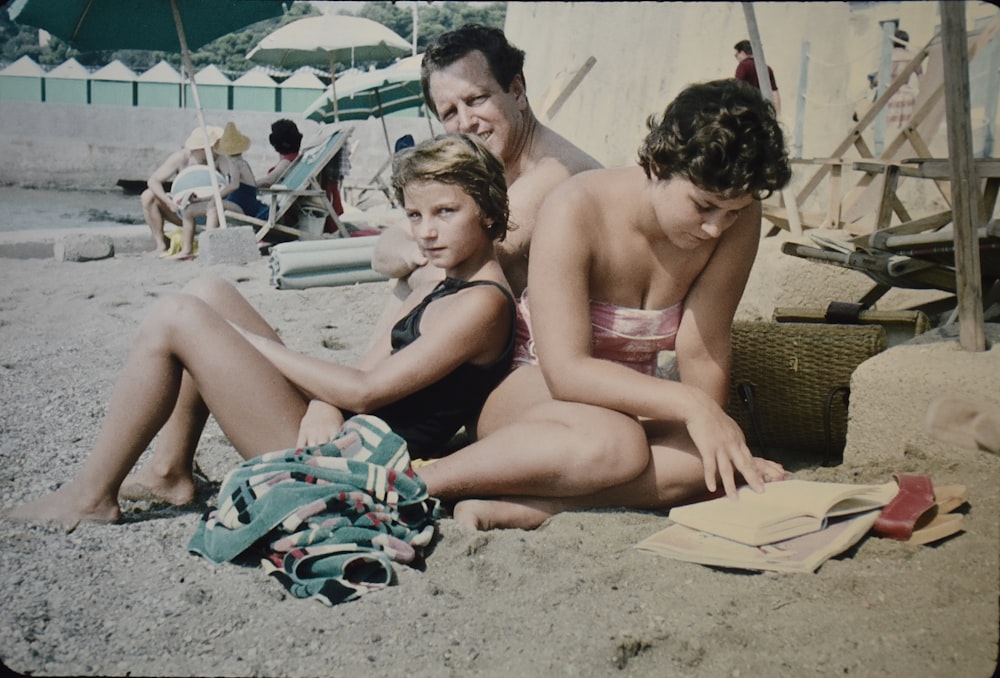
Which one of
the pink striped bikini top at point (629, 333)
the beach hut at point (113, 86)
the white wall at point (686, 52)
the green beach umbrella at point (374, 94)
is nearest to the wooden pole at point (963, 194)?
the pink striped bikini top at point (629, 333)

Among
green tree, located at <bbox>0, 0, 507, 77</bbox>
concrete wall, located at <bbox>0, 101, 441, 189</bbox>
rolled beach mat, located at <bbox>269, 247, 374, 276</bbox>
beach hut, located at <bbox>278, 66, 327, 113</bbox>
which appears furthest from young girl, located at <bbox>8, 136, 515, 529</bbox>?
beach hut, located at <bbox>278, 66, 327, 113</bbox>

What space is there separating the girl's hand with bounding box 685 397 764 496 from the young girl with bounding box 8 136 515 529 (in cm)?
64

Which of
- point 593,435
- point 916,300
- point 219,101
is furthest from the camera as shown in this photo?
point 219,101

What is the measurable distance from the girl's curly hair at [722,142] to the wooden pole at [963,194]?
61 cm

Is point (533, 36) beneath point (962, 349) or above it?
above

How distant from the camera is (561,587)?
2.12 metres

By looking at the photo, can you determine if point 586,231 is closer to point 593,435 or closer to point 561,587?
point 593,435

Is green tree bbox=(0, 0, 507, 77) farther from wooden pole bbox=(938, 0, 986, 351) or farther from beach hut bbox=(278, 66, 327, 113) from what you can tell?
wooden pole bbox=(938, 0, 986, 351)

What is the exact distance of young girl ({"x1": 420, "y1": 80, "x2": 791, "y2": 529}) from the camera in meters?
2.38

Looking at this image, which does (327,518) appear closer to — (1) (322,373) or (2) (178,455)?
(1) (322,373)

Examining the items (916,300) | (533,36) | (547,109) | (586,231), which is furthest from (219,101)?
(586,231)

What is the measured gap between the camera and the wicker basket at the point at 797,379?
333 cm

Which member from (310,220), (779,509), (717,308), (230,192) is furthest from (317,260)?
(779,509)

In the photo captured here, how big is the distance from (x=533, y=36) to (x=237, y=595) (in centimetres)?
1913
